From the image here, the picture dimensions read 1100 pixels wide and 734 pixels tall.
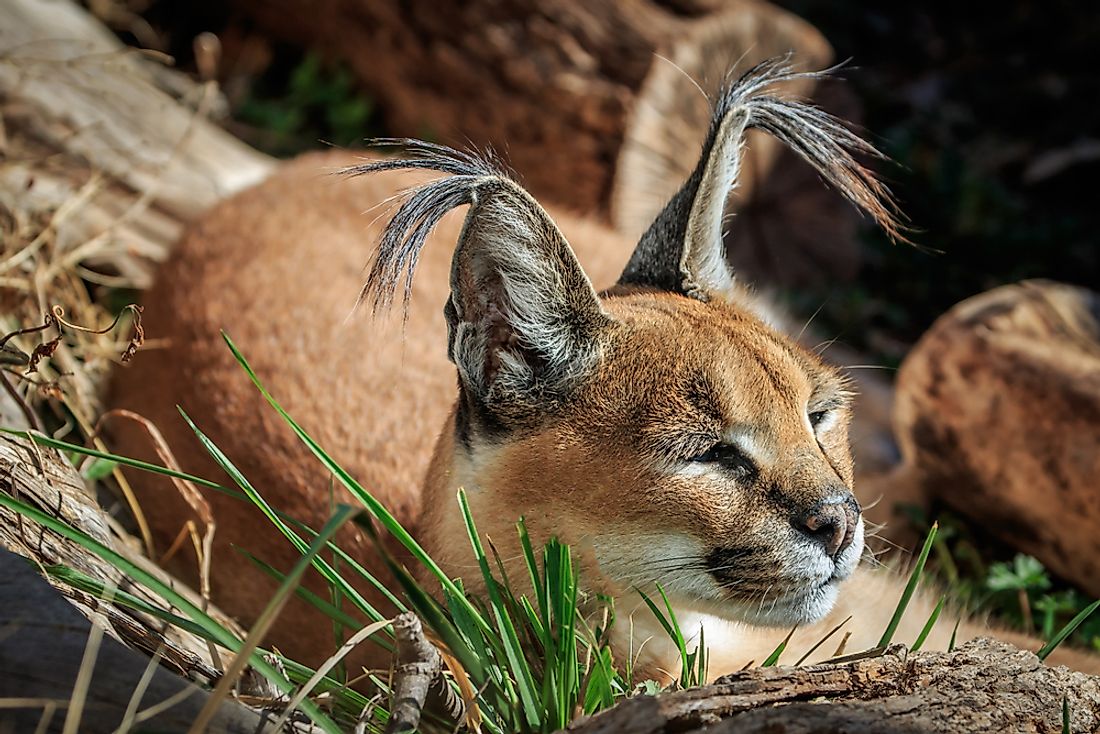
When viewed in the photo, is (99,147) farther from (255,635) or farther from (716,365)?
(255,635)

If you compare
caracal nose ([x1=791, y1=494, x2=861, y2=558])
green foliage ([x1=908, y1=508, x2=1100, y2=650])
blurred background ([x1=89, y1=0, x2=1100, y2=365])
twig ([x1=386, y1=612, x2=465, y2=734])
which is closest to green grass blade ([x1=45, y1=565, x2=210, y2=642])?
twig ([x1=386, y1=612, x2=465, y2=734])

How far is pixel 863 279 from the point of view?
7.64 meters

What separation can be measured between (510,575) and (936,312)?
Result: 509cm

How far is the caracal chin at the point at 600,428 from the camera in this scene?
2.67m

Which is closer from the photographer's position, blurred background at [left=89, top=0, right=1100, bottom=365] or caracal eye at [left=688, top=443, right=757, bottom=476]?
caracal eye at [left=688, top=443, right=757, bottom=476]

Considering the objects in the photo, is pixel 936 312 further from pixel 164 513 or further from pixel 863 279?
pixel 164 513

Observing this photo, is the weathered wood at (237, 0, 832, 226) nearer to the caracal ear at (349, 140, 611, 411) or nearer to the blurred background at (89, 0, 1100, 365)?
the blurred background at (89, 0, 1100, 365)

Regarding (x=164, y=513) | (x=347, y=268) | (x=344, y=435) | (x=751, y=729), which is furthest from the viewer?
(x=347, y=268)

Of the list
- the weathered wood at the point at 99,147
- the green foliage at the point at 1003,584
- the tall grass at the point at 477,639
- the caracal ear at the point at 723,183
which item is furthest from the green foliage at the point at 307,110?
the tall grass at the point at 477,639

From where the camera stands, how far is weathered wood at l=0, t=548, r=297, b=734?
6.32 ft

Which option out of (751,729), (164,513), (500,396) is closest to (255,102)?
(164,513)

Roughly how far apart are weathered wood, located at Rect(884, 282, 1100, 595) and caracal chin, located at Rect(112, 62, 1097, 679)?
2.42 feet

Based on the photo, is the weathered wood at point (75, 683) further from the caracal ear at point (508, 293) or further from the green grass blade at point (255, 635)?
the caracal ear at point (508, 293)

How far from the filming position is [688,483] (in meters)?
2.68
